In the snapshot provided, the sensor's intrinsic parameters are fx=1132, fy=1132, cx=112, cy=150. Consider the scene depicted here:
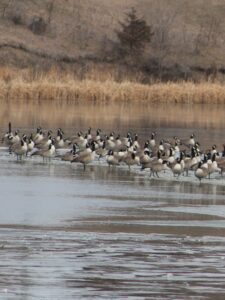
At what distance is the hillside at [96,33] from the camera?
2731 inches

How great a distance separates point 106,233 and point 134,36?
56.0 metres

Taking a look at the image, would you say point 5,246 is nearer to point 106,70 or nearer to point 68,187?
point 68,187

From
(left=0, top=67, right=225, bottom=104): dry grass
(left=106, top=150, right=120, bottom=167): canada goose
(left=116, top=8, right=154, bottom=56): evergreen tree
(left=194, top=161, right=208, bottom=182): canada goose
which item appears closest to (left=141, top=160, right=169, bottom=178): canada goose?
(left=194, top=161, right=208, bottom=182): canada goose

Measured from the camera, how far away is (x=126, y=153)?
83.8 feet

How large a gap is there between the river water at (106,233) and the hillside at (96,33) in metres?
42.3

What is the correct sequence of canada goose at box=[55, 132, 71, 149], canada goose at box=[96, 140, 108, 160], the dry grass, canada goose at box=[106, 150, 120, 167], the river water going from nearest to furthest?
1. the river water
2. canada goose at box=[106, 150, 120, 167]
3. canada goose at box=[96, 140, 108, 160]
4. canada goose at box=[55, 132, 71, 149]
5. the dry grass

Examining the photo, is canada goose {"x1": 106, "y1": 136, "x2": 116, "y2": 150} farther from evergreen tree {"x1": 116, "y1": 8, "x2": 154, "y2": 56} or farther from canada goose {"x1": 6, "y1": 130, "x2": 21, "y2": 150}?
evergreen tree {"x1": 116, "y1": 8, "x2": 154, "y2": 56}

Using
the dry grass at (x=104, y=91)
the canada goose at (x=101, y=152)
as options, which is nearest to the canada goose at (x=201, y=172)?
the canada goose at (x=101, y=152)

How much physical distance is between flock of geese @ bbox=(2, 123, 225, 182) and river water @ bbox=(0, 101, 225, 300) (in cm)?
28

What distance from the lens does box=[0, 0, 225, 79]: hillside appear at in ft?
228

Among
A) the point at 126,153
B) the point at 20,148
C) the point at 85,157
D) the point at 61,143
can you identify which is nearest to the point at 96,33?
the point at 61,143

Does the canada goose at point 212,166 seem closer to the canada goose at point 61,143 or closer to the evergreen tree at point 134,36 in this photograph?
the canada goose at point 61,143

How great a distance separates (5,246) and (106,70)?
2155 inches

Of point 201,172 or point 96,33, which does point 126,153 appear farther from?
point 96,33
